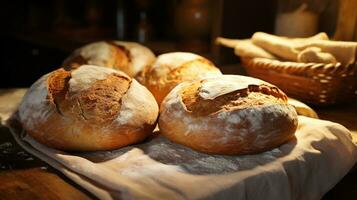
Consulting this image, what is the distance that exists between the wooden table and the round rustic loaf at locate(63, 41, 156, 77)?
0.41 m

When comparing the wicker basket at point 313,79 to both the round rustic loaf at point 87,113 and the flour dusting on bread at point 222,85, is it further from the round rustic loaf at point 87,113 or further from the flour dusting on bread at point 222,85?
the round rustic loaf at point 87,113

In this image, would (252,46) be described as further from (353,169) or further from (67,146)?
(67,146)

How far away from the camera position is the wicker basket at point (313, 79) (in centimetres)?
120

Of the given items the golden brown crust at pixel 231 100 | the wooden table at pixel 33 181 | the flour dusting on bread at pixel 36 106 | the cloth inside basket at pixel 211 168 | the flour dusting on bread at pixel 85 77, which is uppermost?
the flour dusting on bread at pixel 85 77

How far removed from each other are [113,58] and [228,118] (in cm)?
66

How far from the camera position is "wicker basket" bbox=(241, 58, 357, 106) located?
3.92 feet

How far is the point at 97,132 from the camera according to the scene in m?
0.87

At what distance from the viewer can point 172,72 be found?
1.20 meters

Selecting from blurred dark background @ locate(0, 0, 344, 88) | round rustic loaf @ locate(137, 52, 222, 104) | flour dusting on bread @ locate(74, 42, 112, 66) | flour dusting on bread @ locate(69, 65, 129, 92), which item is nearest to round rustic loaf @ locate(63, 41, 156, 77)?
flour dusting on bread @ locate(74, 42, 112, 66)

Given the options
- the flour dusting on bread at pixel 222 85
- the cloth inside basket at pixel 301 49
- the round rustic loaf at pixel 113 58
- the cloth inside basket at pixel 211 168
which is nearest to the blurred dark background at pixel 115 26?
the cloth inside basket at pixel 301 49

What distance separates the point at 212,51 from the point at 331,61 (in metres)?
0.67

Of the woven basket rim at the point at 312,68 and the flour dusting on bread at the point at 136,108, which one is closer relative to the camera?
the flour dusting on bread at the point at 136,108

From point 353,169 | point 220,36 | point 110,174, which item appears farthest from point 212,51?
point 110,174

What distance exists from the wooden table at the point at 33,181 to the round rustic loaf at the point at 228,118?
8.6 inches
